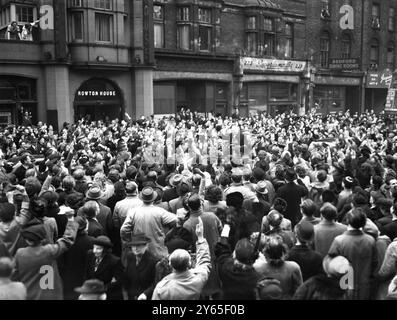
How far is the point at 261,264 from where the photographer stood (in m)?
4.80

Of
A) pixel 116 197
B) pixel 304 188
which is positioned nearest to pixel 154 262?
pixel 116 197

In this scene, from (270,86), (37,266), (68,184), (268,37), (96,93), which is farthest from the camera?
(270,86)

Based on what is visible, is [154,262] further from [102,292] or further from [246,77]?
[246,77]

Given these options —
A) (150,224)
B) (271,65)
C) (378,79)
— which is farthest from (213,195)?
(378,79)

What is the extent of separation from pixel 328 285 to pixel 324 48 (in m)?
38.2

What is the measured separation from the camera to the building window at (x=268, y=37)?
34.0 metres

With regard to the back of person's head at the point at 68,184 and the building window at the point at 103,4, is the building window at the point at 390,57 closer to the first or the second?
the building window at the point at 103,4

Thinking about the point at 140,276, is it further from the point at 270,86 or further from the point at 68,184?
the point at 270,86

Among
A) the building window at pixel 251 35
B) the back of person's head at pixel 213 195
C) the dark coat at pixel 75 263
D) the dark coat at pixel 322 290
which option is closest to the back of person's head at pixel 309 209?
the back of person's head at pixel 213 195

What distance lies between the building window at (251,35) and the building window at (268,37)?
959 mm

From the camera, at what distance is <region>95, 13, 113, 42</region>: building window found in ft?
79.1

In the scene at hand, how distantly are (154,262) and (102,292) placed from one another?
1093 millimetres

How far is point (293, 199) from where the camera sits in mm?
7844

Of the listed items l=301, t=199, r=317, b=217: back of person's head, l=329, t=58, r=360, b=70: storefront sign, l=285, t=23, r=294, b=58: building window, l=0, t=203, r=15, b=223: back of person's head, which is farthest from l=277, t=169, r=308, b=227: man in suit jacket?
l=329, t=58, r=360, b=70: storefront sign
